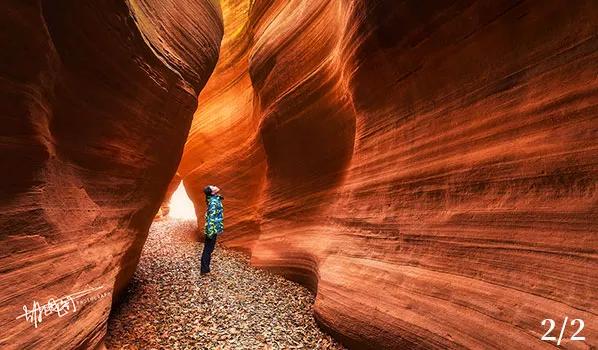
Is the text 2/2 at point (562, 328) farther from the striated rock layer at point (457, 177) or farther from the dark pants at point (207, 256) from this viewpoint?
the dark pants at point (207, 256)

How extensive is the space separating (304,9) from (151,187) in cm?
559

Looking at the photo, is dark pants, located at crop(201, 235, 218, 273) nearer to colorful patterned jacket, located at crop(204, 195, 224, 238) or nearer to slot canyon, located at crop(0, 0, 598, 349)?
colorful patterned jacket, located at crop(204, 195, 224, 238)

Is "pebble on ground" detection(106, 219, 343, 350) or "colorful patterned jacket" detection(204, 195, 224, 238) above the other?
"colorful patterned jacket" detection(204, 195, 224, 238)

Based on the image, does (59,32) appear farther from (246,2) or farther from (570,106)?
(246,2)

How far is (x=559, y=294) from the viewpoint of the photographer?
2607mm

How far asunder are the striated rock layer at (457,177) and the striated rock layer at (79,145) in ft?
10.2

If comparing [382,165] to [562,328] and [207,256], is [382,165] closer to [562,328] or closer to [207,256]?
[562,328]

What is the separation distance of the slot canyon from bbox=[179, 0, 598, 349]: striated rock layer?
0.02m

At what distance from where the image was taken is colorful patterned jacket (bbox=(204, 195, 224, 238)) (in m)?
7.71

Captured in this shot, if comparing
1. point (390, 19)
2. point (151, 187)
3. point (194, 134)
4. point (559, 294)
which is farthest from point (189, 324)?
point (194, 134)

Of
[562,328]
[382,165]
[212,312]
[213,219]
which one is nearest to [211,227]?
[213,219]
